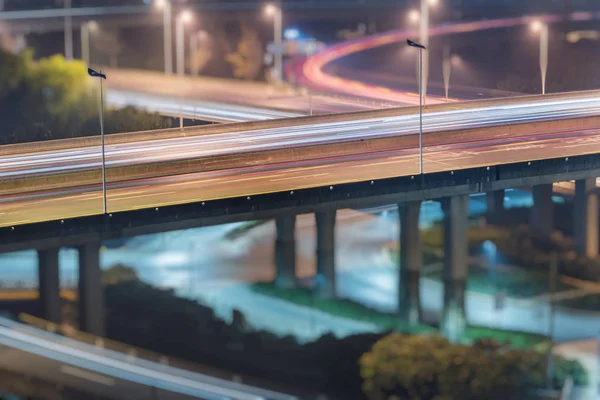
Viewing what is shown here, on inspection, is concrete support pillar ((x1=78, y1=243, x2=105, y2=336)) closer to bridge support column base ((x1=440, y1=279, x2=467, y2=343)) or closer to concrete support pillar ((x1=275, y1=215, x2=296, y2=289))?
concrete support pillar ((x1=275, y1=215, x2=296, y2=289))

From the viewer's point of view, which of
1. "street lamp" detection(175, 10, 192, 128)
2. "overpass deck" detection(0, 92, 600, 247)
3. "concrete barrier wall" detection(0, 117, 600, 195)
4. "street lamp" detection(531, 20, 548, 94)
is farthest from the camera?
"street lamp" detection(175, 10, 192, 128)

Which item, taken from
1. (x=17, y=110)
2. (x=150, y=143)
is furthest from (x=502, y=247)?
(x=17, y=110)

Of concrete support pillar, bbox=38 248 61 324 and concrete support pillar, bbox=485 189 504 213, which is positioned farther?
concrete support pillar, bbox=485 189 504 213

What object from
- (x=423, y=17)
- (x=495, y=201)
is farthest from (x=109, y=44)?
(x=495, y=201)

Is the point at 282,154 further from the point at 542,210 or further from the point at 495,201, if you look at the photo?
the point at 542,210

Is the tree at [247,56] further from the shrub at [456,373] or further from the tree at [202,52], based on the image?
the shrub at [456,373]

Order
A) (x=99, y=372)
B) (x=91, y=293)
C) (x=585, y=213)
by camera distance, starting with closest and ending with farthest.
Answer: (x=99, y=372), (x=91, y=293), (x=585, y=213)

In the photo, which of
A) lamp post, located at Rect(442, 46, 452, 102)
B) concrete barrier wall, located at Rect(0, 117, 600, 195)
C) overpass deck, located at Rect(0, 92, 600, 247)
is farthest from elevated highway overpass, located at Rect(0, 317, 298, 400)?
lamp post, located at Rect(442, 46, 452, 102)
